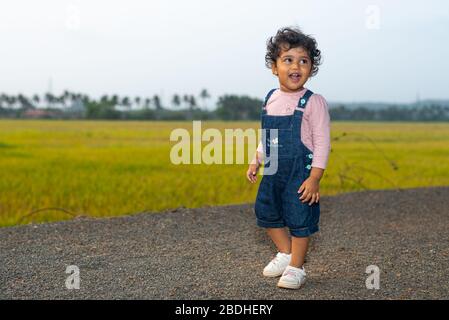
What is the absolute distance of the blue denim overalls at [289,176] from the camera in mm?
3930

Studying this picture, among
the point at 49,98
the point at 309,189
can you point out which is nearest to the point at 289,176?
the point at 309,189

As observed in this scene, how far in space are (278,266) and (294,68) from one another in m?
1.30

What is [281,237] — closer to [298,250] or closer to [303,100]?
[298,250]

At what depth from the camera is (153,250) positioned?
539 cm

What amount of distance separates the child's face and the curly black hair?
0.03m

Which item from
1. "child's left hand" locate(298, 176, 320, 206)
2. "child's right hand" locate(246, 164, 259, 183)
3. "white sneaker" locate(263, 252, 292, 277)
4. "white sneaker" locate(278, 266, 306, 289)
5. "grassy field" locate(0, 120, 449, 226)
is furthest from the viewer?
"grassy field" locate(0, 120, 449, 226)

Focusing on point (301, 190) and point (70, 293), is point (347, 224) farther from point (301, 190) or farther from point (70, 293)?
point (70, 293)

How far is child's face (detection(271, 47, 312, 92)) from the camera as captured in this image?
3941mm

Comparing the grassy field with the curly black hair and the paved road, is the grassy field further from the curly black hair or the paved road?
the curly black hair

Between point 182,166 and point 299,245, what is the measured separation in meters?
9.23

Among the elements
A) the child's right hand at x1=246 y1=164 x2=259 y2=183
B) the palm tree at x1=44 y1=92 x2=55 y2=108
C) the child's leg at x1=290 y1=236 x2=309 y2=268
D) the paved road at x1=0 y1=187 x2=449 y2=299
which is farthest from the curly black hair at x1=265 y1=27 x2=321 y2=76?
the palm tree at x1=44 y1=92 x2=55 y2=108

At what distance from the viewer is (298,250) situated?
414 centimetres

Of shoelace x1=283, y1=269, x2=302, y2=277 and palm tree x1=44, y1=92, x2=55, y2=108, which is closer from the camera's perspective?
shoelace x1=283, y1=269, x2=302, y2=277
